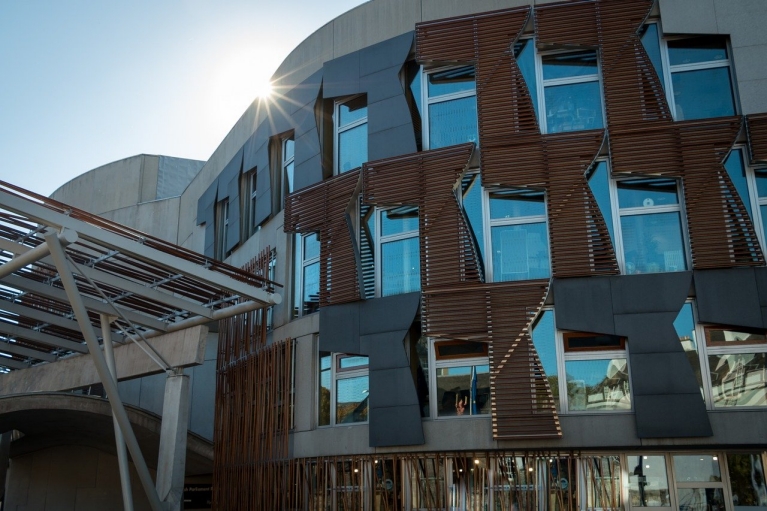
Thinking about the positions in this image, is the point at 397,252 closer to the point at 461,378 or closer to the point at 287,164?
the point at 461,378

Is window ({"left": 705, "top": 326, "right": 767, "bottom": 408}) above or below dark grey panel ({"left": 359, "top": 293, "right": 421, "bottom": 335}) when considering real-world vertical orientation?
below

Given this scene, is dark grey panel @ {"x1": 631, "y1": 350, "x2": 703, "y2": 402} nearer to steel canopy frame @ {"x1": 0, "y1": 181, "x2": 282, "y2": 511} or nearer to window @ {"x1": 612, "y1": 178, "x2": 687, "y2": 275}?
window @ {"x1": 612, "y1": 178, "x2": 687, "y2": 275}

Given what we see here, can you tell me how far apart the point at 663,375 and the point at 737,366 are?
3.91 feet

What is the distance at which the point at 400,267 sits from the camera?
15180mm

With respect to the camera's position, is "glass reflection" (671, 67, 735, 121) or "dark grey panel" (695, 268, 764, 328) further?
"glass reflection" (671, 67, 735, 121)

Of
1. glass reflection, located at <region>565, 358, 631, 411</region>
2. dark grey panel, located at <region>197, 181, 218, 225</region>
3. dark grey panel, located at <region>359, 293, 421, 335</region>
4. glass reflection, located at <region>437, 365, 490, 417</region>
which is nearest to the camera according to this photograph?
glass reflection, located at <region>565, 358, 631, 411</region>

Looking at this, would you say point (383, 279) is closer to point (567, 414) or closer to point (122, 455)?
point (567, 414)

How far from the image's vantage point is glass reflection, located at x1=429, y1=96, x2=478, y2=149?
15.1m

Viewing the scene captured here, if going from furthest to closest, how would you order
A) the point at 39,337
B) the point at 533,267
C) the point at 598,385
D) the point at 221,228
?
1. the point at 221,228
2. the point at 39,337
3. the point at 533,267
4. the point at 598,385

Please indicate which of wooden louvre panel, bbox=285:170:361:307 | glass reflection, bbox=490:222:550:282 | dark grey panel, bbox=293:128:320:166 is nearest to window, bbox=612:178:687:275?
glass reflection, bbox=490:222:550:282

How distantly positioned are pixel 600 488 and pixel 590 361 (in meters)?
2.00

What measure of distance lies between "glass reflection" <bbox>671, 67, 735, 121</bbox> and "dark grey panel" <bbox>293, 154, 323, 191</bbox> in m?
6.94

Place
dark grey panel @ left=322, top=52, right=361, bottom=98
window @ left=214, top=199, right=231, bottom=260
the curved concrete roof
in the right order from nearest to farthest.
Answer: dark grey panel @ left=322, top=52, right=361, bottom=98, the curved concrete roof, window @ left=214, top=199, right=231, bottom=260

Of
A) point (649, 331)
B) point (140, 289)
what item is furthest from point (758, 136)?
point (140, 289)
